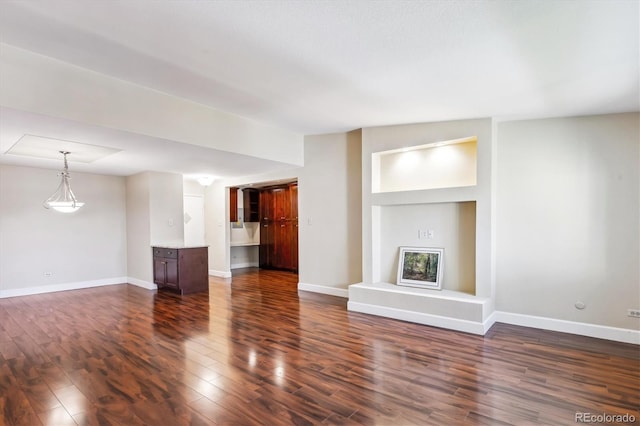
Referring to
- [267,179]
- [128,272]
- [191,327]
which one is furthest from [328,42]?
[128,272]

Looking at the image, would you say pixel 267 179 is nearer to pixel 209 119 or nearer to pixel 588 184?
pixel 209 119

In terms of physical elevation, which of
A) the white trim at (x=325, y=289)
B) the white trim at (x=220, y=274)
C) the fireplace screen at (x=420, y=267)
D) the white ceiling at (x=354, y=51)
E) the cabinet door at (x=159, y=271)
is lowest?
the white trim at (x=220, y=274)

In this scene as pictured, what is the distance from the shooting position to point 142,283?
6777 mm

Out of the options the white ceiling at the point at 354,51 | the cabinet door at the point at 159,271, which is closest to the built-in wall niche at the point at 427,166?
the white ceiling at the point at 354,51

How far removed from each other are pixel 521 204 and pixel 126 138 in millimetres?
4848

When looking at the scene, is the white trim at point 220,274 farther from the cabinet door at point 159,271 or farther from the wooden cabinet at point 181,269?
the cabinet door at point 159,271

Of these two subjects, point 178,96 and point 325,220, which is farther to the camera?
point 325,220

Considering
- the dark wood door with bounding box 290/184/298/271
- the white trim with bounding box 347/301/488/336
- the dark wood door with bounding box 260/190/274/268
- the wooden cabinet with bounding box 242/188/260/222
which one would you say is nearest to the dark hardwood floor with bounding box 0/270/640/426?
the white trim with bounding box 347/301/488/336

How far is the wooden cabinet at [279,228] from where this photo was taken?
8438mm

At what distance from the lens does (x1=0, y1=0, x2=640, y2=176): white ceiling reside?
213 centimetres

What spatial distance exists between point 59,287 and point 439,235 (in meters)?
7.09

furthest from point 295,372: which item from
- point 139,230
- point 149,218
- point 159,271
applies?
point 139,230

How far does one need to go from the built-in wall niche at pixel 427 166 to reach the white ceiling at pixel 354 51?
2.07 feet

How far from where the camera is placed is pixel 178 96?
12.5 ft
